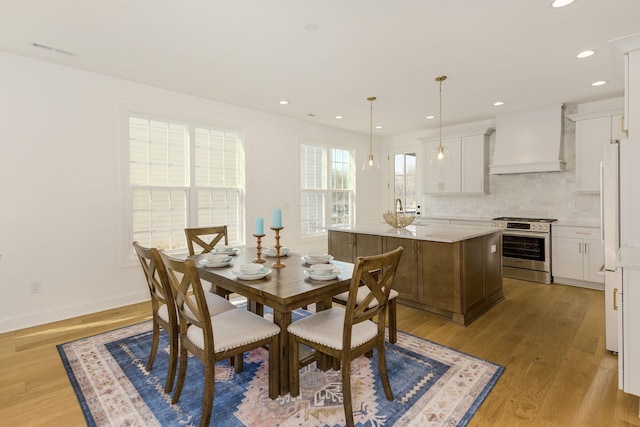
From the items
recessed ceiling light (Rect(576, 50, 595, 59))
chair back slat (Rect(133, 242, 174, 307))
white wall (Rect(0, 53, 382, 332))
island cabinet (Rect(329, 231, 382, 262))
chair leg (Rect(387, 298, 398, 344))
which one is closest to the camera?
chair back slat (Rect(133, 242, 174, 307))

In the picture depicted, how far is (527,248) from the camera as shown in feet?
15.9

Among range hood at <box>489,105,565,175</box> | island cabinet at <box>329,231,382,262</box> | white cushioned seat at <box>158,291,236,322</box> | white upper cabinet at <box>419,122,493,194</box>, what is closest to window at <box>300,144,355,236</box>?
island cabinet at <box>329,231,382,262</box>

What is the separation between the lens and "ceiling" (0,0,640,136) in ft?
7.64

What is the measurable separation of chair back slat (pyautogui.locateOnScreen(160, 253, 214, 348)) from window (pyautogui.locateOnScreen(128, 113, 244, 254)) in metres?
2.34

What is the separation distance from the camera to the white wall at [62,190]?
3117 mm

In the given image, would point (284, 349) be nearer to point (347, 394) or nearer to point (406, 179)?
point (347, 394)

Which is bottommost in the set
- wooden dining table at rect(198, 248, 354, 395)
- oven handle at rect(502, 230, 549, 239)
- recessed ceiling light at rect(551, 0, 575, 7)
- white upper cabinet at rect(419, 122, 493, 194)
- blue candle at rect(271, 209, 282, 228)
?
wooden dining table at rect(198, 248, 354, 395)

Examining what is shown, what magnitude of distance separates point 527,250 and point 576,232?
63cm

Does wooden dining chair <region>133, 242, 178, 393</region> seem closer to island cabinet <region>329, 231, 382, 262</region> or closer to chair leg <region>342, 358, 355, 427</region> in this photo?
chair leg <region>342, 358, 355, 427</region>

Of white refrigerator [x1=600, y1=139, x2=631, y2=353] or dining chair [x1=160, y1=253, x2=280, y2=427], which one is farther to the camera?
white refrigerator [x1=600, y1=139, x2=631, y2=353]

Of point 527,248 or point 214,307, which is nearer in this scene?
point 214,307

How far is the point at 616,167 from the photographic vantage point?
7.56 feet

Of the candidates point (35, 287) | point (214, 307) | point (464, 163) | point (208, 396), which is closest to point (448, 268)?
point (214, 307)

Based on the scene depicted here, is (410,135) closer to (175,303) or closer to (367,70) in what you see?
(367,70)
